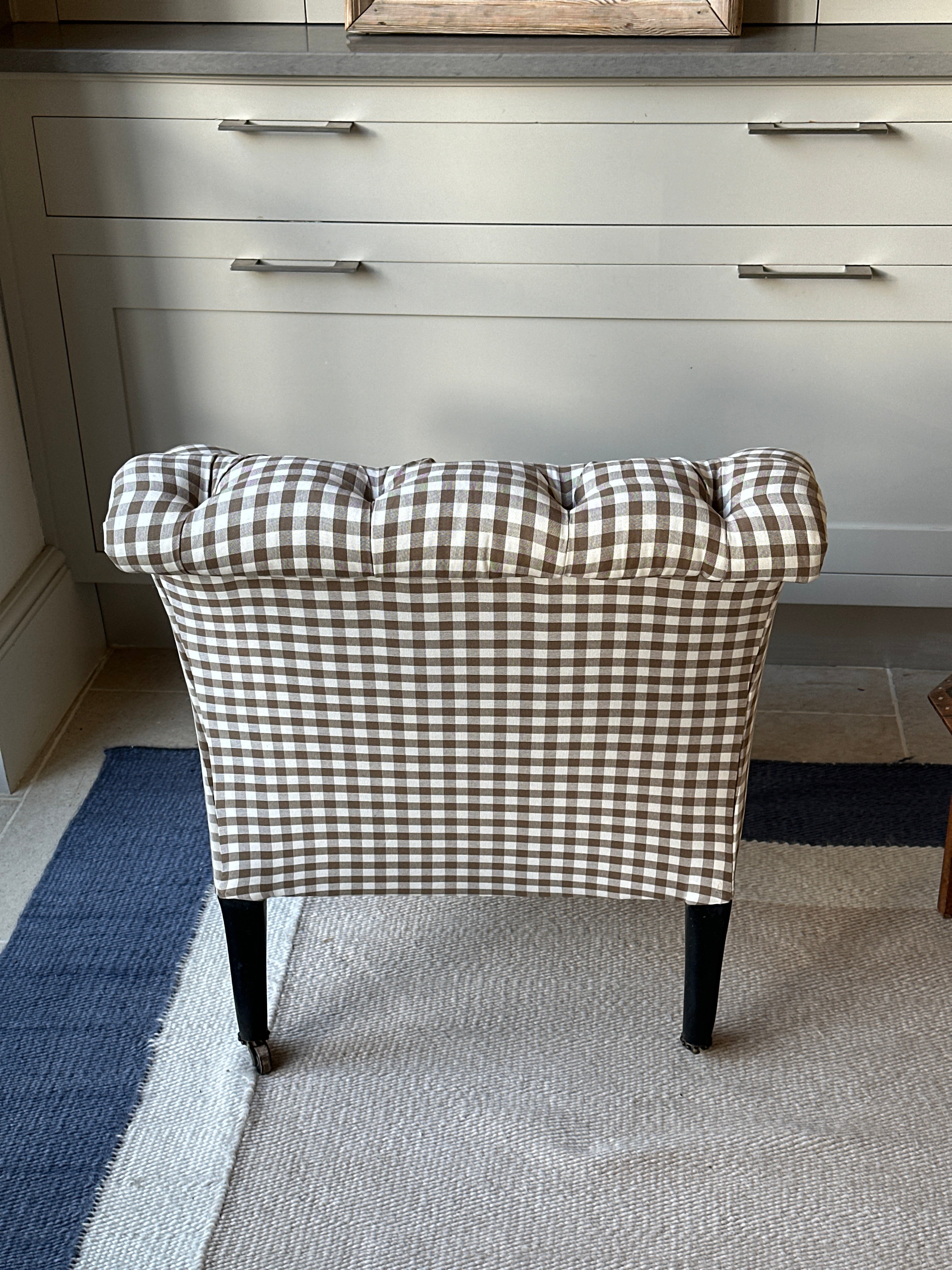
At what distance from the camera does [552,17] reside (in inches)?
76.3

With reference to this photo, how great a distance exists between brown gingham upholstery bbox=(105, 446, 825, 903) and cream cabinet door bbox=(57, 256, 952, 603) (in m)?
0.81

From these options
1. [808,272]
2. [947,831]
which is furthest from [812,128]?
[947,831]

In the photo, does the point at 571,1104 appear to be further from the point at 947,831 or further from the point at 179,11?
the point at 179,11

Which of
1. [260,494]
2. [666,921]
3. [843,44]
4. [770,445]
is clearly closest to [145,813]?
[666,921]

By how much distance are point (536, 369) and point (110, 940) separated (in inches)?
45.0

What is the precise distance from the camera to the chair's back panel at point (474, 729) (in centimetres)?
118

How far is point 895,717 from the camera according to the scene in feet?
7.18

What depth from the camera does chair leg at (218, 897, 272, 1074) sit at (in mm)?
1434

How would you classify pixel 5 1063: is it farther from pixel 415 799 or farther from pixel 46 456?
pixel 46 456

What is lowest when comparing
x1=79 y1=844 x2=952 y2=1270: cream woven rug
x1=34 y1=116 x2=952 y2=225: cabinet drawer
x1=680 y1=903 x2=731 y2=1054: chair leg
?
x1=79 y1=844 x2=952 y2=1270: cream woven rug

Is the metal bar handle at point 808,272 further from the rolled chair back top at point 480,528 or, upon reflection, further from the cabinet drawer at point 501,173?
the rolled chair back top at point 480,528

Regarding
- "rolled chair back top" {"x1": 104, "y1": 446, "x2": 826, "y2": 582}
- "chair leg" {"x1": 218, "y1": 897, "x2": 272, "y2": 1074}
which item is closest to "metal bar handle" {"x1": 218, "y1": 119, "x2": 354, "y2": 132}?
"rolled chair back top" {"x1": 104, "y1": 446, "x2": 826, "y2": 582}

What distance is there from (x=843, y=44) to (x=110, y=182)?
1.19 metres

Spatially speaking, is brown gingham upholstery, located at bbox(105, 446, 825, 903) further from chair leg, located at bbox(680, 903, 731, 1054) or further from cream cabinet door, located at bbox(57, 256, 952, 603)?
cream cabinet door, located at bbox(57, 256, 952, 603)
